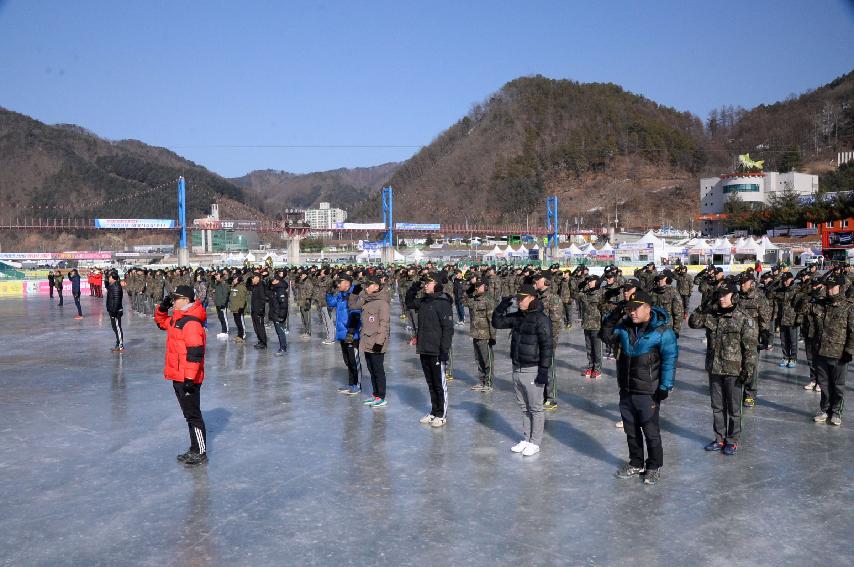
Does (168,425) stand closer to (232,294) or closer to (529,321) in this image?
(529,321)

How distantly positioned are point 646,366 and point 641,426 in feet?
1.82

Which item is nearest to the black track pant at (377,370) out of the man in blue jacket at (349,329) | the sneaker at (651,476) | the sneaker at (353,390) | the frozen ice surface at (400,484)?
the frozen ice surface at (400,484)

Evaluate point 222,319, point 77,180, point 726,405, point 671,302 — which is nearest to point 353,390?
point 726,405

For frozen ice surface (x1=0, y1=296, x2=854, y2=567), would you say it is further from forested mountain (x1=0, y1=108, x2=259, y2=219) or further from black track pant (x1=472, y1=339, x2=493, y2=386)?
forested mountain (x1=0, y1=108, x2=259, y2=219)

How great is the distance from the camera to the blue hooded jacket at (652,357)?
5.94m

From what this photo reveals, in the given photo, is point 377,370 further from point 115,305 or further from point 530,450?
point 115,305

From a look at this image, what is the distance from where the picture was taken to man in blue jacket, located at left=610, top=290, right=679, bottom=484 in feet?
19.5

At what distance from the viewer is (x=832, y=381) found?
8.07 metres

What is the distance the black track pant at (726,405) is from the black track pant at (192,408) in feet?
15.9

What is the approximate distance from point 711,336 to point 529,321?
1784mm

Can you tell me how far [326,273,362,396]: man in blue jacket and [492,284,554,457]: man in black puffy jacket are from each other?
2864 mm

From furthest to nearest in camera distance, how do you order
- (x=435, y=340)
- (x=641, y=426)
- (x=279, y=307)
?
(x=279, y=307) < (x=435, y=340) < (x=641, y=426)

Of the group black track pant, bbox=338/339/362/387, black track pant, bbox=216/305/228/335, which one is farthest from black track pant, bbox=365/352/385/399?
black track pant, bbox=216/305/228/335

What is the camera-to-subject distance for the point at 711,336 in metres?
7.04
